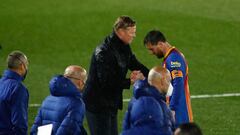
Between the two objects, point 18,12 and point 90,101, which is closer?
point 90,101

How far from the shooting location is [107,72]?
9.98 meters

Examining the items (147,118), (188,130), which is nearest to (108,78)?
(147,118)

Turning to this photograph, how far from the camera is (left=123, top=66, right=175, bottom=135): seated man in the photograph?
820cm

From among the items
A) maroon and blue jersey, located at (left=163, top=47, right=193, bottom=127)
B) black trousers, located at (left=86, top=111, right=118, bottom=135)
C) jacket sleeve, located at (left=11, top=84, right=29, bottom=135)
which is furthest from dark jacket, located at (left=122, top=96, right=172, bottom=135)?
maroon and blue jersey, located at (left=163, top=47, right=193, bottom=127)

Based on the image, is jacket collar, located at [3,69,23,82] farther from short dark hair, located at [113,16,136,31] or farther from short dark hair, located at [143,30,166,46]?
short dark hair, located at [143,30,166,46]

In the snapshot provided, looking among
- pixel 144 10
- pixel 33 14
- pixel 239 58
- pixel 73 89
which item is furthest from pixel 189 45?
pixel 73 89

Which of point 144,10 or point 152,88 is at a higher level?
point 144,10

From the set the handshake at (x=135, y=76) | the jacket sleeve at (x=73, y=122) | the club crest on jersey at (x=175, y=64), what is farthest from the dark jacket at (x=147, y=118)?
the club crest on jersey at (x=175, y=64)

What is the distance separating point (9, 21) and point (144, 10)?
14.4ft

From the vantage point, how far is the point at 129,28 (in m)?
10.1

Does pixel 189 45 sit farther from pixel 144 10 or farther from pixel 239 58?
pixel 144 10

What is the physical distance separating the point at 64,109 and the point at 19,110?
55 centimetres

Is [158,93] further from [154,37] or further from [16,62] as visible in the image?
[154,37]

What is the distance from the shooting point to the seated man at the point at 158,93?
8.20m
